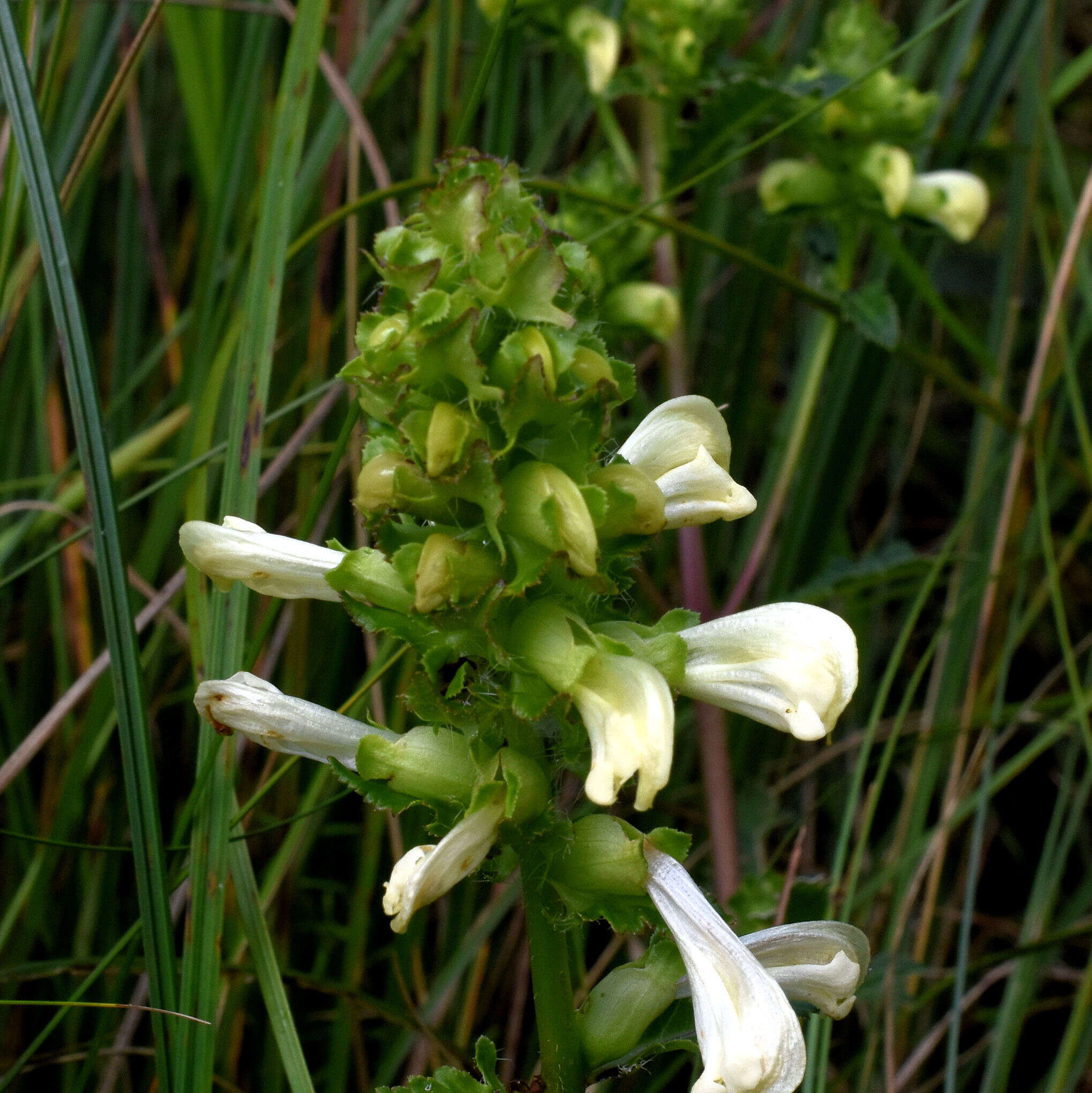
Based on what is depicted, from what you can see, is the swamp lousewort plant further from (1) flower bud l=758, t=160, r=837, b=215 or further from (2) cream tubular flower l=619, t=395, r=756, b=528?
(1) flower bud l=758, t=160, r=837, b=215

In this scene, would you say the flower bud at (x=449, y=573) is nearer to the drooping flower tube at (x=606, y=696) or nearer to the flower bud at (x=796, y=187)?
the drooping flower tube at (x=606, y=696)

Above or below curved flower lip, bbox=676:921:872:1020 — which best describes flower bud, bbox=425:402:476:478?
above

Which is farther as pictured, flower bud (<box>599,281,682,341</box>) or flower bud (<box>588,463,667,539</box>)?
flower bud (<box>599,281,682,341</box>)

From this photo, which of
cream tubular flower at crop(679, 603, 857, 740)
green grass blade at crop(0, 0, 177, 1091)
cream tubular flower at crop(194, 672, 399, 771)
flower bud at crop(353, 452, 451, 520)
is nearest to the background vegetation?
green grass blade at crop(0, 0, 177, 1091)

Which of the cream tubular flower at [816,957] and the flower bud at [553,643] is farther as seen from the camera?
the cream tubular flower at [816,957]

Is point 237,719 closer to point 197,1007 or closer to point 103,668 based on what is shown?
point 197,1007

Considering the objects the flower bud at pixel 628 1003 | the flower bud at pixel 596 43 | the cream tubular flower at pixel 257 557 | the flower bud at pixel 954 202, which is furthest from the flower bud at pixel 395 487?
the flower bud at pixel 954 202
